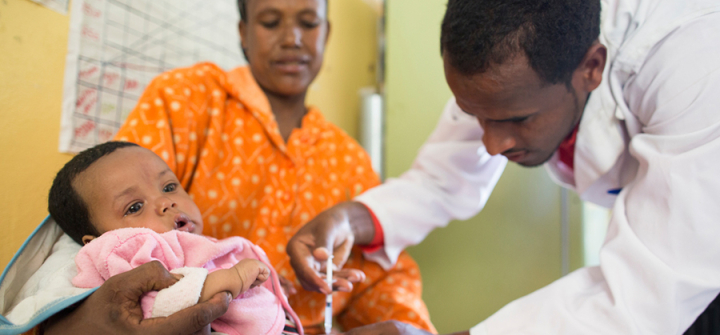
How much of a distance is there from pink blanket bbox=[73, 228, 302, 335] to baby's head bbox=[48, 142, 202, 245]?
43mm

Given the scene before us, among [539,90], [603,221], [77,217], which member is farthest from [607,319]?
[603,221]

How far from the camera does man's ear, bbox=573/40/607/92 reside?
2.74 ft

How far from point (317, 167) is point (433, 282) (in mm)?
704

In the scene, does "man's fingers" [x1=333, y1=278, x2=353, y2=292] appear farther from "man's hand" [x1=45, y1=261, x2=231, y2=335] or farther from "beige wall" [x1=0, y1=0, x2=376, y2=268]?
"beige wall" [x1=0, y1=0, x2=376, y2=268]

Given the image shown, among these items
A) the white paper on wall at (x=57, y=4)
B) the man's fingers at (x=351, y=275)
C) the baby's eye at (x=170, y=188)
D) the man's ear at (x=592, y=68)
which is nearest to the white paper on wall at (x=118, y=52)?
the white paper on wall at (x=57, y=4)

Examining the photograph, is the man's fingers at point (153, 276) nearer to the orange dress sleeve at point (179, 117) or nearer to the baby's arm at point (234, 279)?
the baby's arm at point (234, 279)

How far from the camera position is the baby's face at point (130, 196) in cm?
66

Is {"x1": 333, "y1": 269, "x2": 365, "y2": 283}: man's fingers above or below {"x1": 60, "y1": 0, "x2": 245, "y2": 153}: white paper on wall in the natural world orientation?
below

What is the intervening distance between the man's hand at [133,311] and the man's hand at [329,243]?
29cm

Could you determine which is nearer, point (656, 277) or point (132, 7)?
point (656, 277)

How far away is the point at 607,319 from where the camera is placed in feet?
2.35

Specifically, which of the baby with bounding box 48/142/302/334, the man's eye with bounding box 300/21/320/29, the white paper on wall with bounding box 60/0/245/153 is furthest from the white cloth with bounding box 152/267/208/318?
the man's eye with bounding box 300/21/320/29

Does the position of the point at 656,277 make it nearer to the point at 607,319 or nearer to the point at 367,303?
the point at 607,319

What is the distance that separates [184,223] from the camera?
2.36ft
